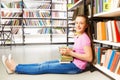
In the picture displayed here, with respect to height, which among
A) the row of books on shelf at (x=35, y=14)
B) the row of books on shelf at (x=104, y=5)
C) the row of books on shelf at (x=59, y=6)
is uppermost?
the row of books on shelf at (x=59, y=6)

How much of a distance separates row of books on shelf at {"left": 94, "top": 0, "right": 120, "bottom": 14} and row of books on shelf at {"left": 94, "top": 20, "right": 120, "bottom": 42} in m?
0.16

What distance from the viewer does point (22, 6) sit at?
23.3ft

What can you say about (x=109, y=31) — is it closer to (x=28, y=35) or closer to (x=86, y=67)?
(x=86, y=67)

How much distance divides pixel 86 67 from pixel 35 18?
4.57 metres

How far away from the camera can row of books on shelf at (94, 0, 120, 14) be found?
2.28m

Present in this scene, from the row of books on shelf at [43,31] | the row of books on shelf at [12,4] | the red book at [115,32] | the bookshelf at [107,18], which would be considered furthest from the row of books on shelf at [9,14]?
the red book at [115,32]

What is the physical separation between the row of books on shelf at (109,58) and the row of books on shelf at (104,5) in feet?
1.56

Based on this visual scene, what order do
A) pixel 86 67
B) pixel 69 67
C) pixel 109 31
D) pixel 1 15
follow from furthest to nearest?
1. pixel 1 15
2. pixel 86 67
3. pixel 69 67
4. pixel 109 31

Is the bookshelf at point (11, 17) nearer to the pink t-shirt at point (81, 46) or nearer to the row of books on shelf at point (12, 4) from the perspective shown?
the row of books on shelf at point (12, 4)

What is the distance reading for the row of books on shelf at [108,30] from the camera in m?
2.30

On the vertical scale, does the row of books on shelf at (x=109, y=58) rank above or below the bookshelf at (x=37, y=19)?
below

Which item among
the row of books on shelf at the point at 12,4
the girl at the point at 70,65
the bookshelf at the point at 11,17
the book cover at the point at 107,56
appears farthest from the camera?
the row of books on shelf at the point at 12,4

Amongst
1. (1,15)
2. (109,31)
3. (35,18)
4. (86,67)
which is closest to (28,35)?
(35,18)

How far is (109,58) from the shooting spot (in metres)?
2.47
